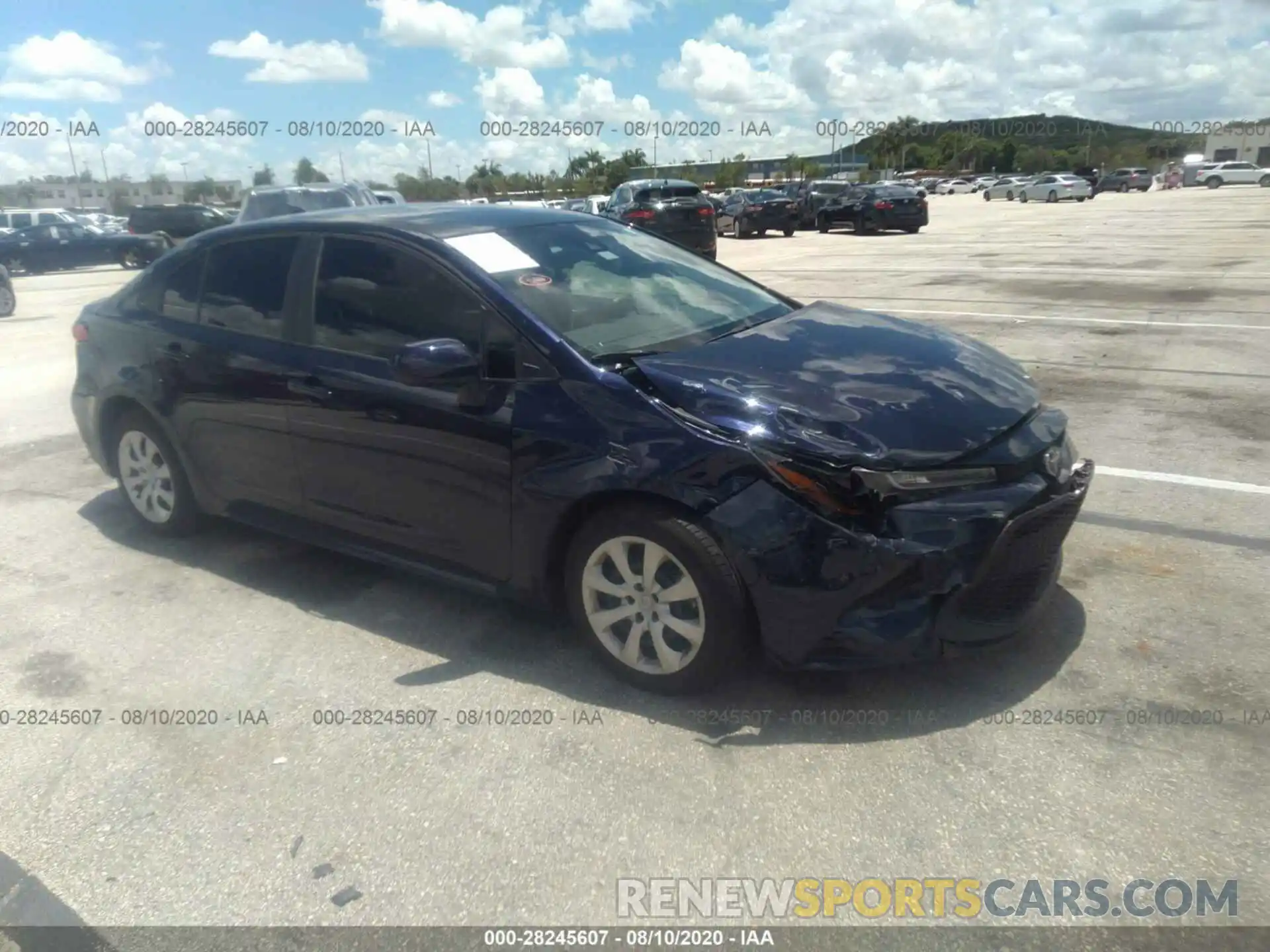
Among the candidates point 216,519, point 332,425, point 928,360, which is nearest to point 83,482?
point 216,519

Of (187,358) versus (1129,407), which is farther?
(1129,407)

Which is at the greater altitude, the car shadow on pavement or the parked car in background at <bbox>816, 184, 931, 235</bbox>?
the parked car in background at <bbox>816, 184, 931, 235</bbox>

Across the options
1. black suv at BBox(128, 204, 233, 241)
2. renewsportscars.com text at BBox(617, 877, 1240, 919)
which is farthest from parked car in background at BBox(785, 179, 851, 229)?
renewsportscars.com text at BBox(617, 877, 1240, 919)

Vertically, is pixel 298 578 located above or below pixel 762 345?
below

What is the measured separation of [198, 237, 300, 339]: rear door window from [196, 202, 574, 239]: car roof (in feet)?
0.28

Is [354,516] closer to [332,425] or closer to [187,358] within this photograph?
[332,425]

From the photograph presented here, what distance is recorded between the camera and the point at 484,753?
3199 mm

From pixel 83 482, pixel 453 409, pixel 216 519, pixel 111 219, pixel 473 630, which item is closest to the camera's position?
pixel 453 409

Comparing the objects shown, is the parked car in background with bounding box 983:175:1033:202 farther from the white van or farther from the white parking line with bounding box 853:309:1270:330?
the white parking line with bounding box 853:309:1270:330

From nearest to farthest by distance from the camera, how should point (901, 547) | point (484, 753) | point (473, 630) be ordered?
point (901, 547) → point (484, 753) → point (473, 630)

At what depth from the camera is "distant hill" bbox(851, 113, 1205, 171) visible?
10225 centimetres

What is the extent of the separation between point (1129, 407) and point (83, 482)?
6.94m

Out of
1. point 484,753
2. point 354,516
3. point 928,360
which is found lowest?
point 484,753

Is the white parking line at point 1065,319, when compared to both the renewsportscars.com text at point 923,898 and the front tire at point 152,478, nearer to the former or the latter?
the front tire at point 152,478
